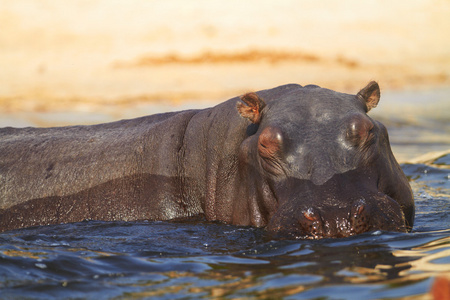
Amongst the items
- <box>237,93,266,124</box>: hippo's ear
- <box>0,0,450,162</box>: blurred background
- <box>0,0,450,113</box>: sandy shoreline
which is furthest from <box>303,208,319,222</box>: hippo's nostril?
<box>0,0,450,113</box>: sandy shoreline

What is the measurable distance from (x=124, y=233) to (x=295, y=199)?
1.86 m

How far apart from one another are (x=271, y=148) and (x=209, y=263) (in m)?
1.27

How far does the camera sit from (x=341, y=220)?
18.5 feet

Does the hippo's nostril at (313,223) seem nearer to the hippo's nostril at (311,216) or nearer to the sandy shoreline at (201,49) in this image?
the hippo's nostril at (311,216)

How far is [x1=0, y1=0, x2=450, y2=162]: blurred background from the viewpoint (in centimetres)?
2205

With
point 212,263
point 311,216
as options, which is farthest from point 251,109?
point 212,263

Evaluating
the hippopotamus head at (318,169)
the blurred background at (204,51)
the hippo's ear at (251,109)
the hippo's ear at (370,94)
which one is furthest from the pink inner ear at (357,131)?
the blurred background at (204,51)

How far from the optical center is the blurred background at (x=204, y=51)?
72.3ft

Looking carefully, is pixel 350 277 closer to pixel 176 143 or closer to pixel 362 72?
pixel 176 143

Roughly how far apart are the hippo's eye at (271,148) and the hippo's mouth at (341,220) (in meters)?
0.69

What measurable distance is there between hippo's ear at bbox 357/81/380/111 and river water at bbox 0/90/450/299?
1.28 metres

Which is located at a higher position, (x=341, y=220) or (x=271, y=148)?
(x=271, y=148)

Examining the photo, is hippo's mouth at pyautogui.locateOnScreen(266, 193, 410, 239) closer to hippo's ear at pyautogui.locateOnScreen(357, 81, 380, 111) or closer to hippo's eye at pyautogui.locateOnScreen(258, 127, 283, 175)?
hippo's eye at pyautogui.locateOnScreen(258, 127, 283, 175)

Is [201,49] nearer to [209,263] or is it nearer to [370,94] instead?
[370,94]
